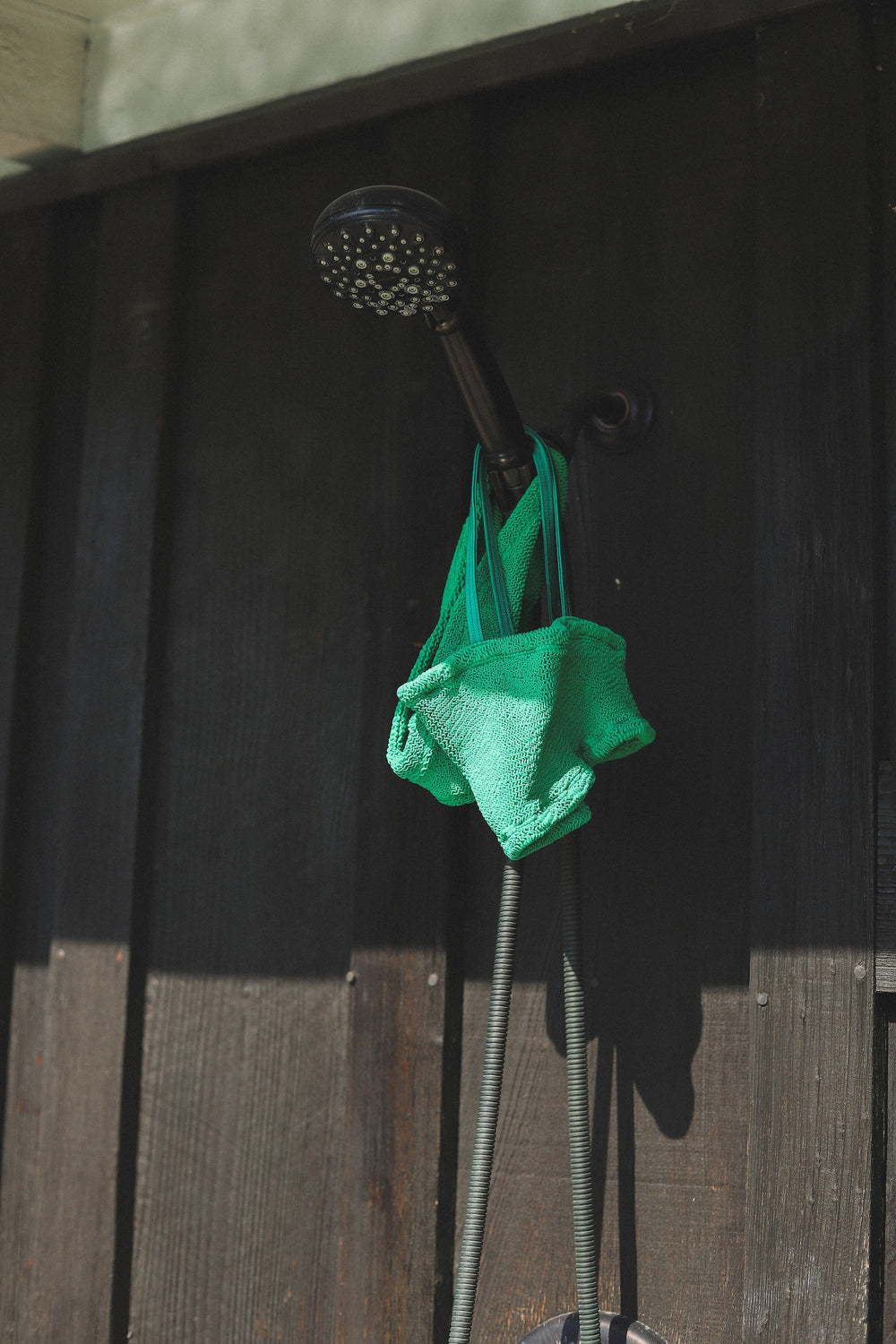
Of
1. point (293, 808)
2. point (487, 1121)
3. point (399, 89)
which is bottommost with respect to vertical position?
point (487, 1121)

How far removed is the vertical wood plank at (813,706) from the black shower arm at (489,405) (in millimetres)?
258

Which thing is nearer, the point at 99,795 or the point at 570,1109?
the point at 570,1109

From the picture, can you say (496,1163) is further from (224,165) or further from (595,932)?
(224,165)

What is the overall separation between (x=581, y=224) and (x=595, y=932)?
84 cm

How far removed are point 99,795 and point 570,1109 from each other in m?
0.78

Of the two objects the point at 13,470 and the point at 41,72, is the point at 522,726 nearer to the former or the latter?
the point at 13,470

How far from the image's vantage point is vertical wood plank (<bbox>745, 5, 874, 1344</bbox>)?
1136mm

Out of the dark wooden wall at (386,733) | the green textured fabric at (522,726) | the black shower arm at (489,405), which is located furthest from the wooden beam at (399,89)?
the green textured fabric at (522,726)

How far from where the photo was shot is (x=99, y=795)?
1592mm

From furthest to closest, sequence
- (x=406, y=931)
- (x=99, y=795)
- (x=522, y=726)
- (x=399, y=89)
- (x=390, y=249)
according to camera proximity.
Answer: (x=99, y=795) → (x=399, y=89) → (x=406, y=931) → (x=522, y=726) → (x=390, y=249)

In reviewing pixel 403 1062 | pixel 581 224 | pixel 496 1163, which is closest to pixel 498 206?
pixel 581 224

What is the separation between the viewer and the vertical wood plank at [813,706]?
3.73ft

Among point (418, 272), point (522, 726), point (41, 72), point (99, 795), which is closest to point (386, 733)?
point (522, 726)

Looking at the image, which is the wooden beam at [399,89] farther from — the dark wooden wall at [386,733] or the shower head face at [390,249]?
the shower head face at [390,249]
